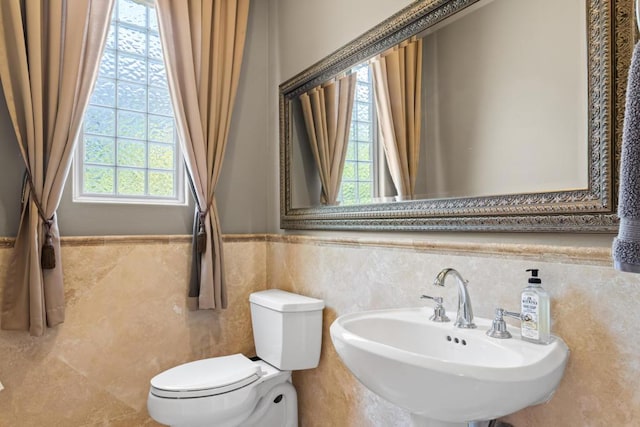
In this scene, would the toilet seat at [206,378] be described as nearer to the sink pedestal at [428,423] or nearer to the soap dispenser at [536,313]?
the sink pedestal at [428,423]

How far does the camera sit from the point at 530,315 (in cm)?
106

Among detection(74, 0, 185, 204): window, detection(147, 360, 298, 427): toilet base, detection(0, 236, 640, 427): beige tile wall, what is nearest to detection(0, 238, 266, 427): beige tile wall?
detection(0, 236, 640, 427): beige tile wall

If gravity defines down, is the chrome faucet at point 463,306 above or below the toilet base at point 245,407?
above

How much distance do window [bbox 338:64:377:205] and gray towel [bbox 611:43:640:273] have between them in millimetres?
1028

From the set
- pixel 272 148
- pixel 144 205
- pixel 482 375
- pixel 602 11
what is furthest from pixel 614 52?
pixel 144 205

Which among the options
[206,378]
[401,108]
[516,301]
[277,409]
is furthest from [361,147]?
[277,409]

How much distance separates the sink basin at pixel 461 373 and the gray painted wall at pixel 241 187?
1.29 m

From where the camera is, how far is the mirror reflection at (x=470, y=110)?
1.08 meters

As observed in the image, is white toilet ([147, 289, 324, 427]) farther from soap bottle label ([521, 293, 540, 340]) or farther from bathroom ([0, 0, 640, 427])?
soap bottle label ([521, 293, 540, 340])

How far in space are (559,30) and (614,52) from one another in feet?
0.55

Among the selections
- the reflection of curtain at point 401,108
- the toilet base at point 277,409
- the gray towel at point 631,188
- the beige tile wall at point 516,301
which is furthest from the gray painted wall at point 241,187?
the gray towel at point 631,188

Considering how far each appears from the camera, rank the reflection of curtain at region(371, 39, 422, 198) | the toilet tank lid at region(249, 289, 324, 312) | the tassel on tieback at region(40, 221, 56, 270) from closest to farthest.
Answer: the reflection of curtain at region(371, 39, 422, 198), the tassel on tieback at region(40, 221, 56, 270), the toilet tank lid at region(249, 289, 324, 312)

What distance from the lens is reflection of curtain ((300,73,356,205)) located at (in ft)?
6.09

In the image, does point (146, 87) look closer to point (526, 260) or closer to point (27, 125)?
point (27, 125)
